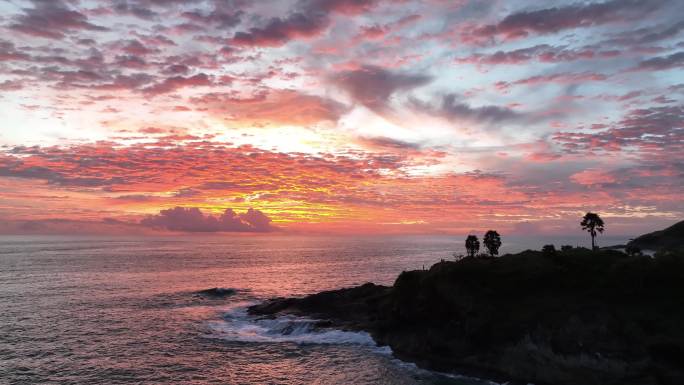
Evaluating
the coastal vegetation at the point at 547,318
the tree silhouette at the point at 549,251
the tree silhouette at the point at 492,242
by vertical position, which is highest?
the tree silhouette at the point at 492,242

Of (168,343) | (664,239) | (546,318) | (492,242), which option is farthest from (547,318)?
(664,239)

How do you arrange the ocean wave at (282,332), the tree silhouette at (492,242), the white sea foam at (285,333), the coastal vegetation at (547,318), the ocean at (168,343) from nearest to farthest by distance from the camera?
the coastal vegetation at (547,318) < the ocean at (168,343) < the white sea foam at (285,333) < the ocean wave at (282,332) < the tree silhouette at (492,242)

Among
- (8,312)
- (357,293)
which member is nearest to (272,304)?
(357,293)

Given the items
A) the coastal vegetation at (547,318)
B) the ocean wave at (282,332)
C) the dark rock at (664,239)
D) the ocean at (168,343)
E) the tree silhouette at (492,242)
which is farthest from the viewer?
the dark rock at (664,239)

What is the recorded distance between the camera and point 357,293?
3009 inches

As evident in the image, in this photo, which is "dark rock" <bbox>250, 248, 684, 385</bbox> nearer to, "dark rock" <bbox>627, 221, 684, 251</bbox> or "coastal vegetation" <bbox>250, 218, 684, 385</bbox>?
"coastal vegetation" <bbox>250, 218, 684, 385</bbox>

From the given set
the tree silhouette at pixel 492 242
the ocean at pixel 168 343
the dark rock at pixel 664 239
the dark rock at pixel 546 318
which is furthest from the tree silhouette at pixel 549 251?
the dark rock at pixel 664 239

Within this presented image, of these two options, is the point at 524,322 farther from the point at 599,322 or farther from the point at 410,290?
the point at 410,290

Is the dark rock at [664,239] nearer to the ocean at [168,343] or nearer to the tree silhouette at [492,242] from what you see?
the tree silhouette at [492,242]

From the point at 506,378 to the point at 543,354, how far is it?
191 inches

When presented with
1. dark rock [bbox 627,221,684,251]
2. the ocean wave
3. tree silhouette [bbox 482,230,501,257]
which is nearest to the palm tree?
tree silhouette [bbox 482,230,501,257]

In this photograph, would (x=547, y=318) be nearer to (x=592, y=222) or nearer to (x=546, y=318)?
(x=546, y=318)

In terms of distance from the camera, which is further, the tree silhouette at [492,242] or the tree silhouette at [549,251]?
the tree silhouette at [492,242]

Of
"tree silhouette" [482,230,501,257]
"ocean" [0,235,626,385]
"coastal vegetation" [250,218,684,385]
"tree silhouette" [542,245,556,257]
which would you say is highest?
"tree silhouette" [482,230,501,257]
